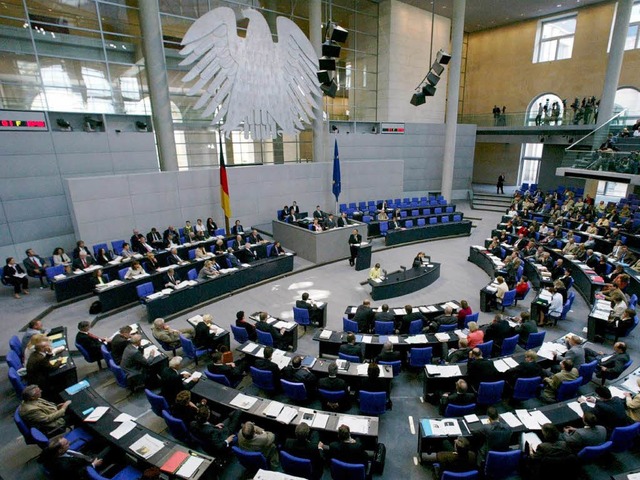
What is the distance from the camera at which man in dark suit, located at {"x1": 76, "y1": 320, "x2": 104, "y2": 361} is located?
7.09 meters

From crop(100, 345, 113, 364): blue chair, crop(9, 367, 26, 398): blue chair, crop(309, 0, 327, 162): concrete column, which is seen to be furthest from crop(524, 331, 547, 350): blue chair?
crop(309, 0, 327, 162): concrete column

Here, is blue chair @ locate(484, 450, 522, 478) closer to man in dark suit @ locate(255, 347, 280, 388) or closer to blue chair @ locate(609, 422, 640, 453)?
blue chair @ locate(609, 422, 640, 453)

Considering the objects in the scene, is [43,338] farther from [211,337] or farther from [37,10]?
[37,10]

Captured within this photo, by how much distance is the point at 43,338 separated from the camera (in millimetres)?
6590

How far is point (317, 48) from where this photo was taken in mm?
17812

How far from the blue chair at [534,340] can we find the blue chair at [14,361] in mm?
9634

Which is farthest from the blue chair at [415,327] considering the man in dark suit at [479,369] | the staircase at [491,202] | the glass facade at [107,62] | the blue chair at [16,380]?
the staircase at [491,202]

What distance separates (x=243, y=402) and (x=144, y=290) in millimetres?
5495

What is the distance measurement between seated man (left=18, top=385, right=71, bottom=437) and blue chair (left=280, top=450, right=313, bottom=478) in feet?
11.1

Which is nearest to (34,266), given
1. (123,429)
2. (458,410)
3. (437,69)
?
(123,429)

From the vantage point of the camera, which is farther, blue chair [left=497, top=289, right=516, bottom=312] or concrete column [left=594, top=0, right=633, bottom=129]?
concrete column [left=594, top=0, right=633, bottom=129]

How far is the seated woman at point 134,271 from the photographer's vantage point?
10.4 m

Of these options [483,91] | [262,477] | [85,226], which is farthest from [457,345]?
[483,91]

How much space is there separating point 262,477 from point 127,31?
1753 centimetres
